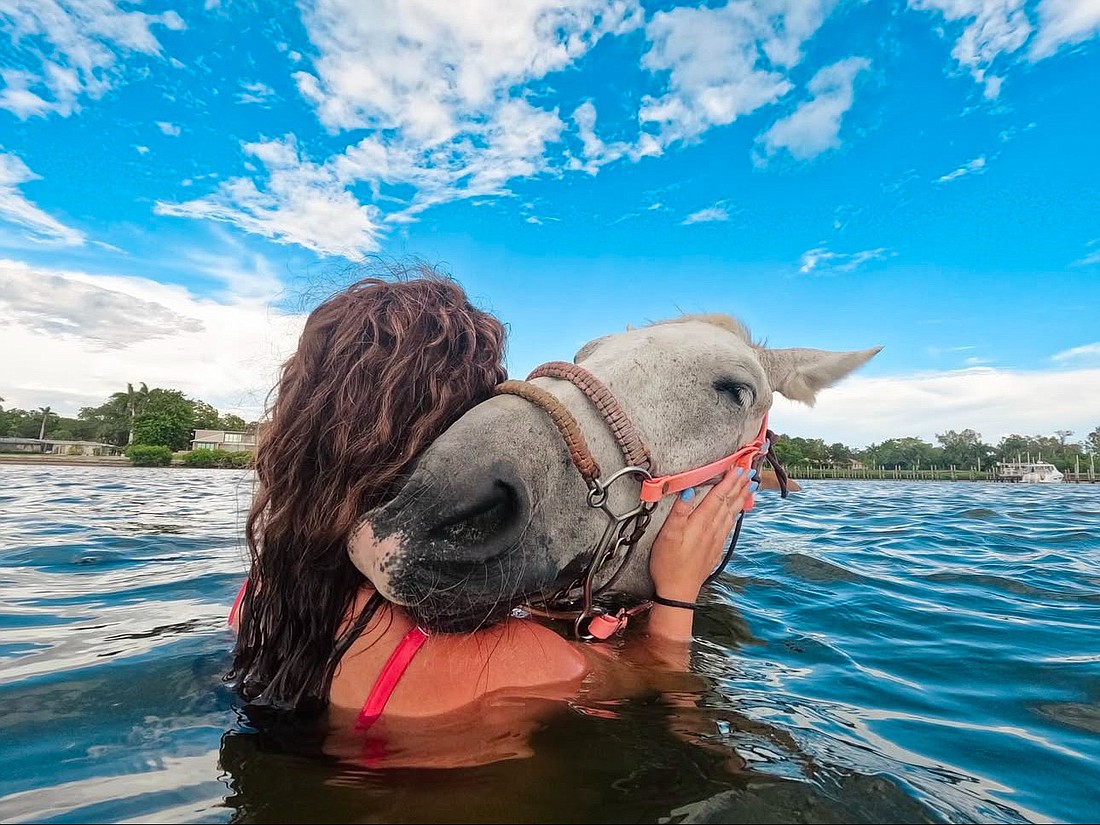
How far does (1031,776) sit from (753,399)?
1.48 meters

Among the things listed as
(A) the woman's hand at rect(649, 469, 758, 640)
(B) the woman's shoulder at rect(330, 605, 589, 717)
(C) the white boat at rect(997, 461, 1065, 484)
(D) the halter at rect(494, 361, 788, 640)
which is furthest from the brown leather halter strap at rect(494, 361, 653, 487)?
(C) the white boat at rect(997, 461, 1065, 484)

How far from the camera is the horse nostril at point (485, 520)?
158 cm

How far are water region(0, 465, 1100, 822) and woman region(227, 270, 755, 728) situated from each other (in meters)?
0.22

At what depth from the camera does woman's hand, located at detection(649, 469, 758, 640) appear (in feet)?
8.09

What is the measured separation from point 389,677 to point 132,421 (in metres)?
88.3

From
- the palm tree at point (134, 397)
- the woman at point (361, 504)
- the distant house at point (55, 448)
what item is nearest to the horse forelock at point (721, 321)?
the woman at point (361, 504)

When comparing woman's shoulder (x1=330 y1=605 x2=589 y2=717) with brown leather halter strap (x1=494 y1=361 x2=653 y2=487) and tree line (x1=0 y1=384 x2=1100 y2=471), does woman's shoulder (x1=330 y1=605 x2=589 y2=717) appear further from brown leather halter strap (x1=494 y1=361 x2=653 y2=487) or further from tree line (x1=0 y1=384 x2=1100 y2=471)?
tree line (x1=0 y1=384 x2=1100 y2=471)

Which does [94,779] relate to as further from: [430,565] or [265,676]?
[430,565]

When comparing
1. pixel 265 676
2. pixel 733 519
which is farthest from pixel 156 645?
pixel 733 519

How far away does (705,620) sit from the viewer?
3686mm

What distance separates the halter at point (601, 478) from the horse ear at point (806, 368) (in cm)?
101

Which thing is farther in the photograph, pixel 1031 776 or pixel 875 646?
pixel 875 646

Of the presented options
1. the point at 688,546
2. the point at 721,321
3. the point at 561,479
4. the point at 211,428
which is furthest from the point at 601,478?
the point at 211,428

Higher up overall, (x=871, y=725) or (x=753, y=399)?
(x=753, y=399)
